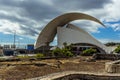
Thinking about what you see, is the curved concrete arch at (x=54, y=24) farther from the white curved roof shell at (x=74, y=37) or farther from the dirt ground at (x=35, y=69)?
the dirt ground at (x=35, y=69)

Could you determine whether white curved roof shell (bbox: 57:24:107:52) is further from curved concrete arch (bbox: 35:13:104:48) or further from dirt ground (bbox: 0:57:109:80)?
dirt ground (bbox: 0:57:109:80)

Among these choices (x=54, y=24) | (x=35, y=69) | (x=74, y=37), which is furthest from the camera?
(x=54, y=24)

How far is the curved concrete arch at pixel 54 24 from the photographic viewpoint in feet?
211

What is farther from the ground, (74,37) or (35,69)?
(74,37)

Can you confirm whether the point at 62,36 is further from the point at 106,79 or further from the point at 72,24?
the point at 106,79

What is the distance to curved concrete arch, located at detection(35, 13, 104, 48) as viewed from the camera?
211 feet

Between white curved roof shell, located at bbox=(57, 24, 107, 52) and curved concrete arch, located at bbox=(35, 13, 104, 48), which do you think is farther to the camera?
white curved roof shell, located at bbox=(57, 24, 107, 52)

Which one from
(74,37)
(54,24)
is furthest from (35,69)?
(54,24)

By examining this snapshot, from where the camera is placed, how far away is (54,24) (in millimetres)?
66562

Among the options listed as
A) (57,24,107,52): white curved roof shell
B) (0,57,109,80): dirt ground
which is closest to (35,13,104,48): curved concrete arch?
(57,24,107,52): white curved roof shell

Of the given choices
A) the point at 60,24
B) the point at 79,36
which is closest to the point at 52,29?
the point at 60,24

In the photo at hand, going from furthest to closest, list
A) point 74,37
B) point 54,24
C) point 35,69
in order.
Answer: point 54,24
point 74,37
point 35,69

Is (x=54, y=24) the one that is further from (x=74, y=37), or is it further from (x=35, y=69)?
(x=35, y=69)

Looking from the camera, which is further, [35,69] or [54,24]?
[54,24]
